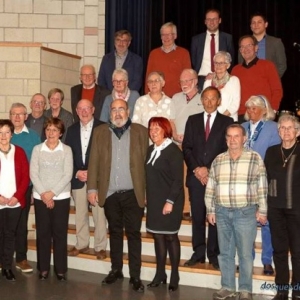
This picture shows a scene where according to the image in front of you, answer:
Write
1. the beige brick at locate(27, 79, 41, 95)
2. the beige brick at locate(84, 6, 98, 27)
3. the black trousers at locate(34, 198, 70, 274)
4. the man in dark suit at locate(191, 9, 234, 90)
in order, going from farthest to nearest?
the beige brick at locate(84, 6, 98, 27) < the beige brick at locate(27, 79, 41, 95) < the man in dark suit at locate(191, 9, 234, 90) < the black trousers at locate(34, 198, 70, 274)

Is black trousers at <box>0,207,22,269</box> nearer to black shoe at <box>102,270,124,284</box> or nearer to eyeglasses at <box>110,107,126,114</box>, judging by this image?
black shoe at <box>102,270,124,284</box>

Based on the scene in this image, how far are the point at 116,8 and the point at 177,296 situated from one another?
187 inches

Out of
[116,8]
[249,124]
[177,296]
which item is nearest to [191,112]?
[249,124]

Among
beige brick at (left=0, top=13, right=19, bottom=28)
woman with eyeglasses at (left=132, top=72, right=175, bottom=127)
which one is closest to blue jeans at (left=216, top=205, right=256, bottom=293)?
Result: woman with eyeglasses at (left=132, top=72, right=175, bottom=127)

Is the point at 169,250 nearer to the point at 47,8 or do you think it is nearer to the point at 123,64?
the point at 123,64

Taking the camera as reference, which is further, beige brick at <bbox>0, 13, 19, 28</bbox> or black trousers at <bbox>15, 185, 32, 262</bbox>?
beige brick at <bbox>0, 13, 19, 28</bbox>

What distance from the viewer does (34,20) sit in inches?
385

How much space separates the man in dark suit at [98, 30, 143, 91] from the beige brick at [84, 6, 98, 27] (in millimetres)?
2202

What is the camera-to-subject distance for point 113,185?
19.1 feet

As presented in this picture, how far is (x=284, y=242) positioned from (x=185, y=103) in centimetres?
177

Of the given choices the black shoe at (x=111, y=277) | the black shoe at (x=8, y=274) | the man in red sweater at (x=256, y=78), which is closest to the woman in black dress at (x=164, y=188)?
the black shoe at (x=111, y=277)

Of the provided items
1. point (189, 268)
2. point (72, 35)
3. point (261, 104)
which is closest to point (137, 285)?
point (189, 268)

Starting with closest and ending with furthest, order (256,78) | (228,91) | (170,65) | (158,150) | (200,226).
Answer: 1. (158,150)
2. (200,226)
3. (228,91)
4. (256,78)
5. (170,65)

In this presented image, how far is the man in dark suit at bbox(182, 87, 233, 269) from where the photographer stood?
5828 millimetres
